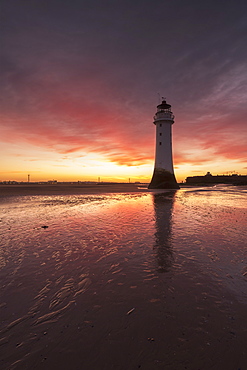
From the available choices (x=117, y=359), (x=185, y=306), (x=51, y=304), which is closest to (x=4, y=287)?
(x=51, y=304)

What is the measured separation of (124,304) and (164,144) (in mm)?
35268

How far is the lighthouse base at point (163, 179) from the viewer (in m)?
36.5

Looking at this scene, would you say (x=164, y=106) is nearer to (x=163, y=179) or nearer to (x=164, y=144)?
(x=164, y=144)

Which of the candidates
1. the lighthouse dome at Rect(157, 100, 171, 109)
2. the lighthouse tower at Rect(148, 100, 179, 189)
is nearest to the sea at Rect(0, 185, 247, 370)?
the lighthouse tower at Rect(148, 100, 179, 189)

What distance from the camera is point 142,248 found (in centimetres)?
582

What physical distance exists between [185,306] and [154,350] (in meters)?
1.06

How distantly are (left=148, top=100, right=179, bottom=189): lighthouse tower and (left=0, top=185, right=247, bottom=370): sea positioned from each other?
3045 centimetres

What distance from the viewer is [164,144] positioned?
118 ft

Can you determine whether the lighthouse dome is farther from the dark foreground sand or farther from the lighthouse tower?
the dark foreground sand

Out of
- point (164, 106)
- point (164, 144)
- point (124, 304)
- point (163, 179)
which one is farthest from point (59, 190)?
point (124, 304)

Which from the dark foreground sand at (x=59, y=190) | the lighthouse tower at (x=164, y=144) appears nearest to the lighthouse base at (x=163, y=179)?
the lighthouse tower at (x=164, y=144)

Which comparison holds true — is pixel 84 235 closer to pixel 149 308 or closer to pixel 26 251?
pixel 26 251

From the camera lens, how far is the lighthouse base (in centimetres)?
3650

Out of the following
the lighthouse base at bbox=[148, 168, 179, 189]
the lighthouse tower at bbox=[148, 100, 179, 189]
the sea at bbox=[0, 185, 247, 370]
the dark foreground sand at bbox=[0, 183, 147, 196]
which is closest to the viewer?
the sea at bbox=[0, 185, 247, 370]
